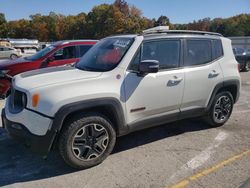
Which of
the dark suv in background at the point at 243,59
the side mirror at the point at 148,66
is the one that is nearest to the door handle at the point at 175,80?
the side mirror at the point at 148,66

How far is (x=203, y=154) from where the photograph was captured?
4.45 m

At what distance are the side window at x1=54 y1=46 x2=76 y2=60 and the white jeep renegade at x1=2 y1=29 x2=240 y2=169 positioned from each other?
12.8 feet

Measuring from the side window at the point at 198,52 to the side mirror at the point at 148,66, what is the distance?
2.89 feet

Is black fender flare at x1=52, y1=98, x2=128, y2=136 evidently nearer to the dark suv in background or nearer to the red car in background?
the red car in background

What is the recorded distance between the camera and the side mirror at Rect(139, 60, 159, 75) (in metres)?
4.13

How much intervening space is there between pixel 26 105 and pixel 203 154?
2638 mm

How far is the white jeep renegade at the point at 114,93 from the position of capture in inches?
143

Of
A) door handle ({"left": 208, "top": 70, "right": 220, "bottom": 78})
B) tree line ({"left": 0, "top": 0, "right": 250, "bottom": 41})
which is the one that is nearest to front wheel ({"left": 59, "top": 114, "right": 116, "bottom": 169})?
door handle ({"left": 208, "top": 70, "right": 220, "bottom": 78})

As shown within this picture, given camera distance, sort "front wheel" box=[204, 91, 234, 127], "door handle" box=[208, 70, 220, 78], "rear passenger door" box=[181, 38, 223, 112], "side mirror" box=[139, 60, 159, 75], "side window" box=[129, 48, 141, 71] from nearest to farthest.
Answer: "side mirror" box=[139, 60, 159, 75] < "side window" box=[129, 48, 141, 71] < "rear passenger door" box=[181, 38, 223, 112] < "door handle" box=[208, 70, 220, 78] < "front wheel" box=[204, 91, 234, 127]

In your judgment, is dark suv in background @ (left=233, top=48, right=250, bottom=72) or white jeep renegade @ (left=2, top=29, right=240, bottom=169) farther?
dark suv in background @ (left=233, top=48, right=250, bottom=72)

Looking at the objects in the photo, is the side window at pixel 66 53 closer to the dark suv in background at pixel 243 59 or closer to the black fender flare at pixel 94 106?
the black fender flare at pixel 94 106

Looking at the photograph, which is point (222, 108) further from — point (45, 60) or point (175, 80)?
point (45, 60)

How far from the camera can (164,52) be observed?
15.2ft

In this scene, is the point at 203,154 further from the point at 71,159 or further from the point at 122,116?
the point at 71,159
